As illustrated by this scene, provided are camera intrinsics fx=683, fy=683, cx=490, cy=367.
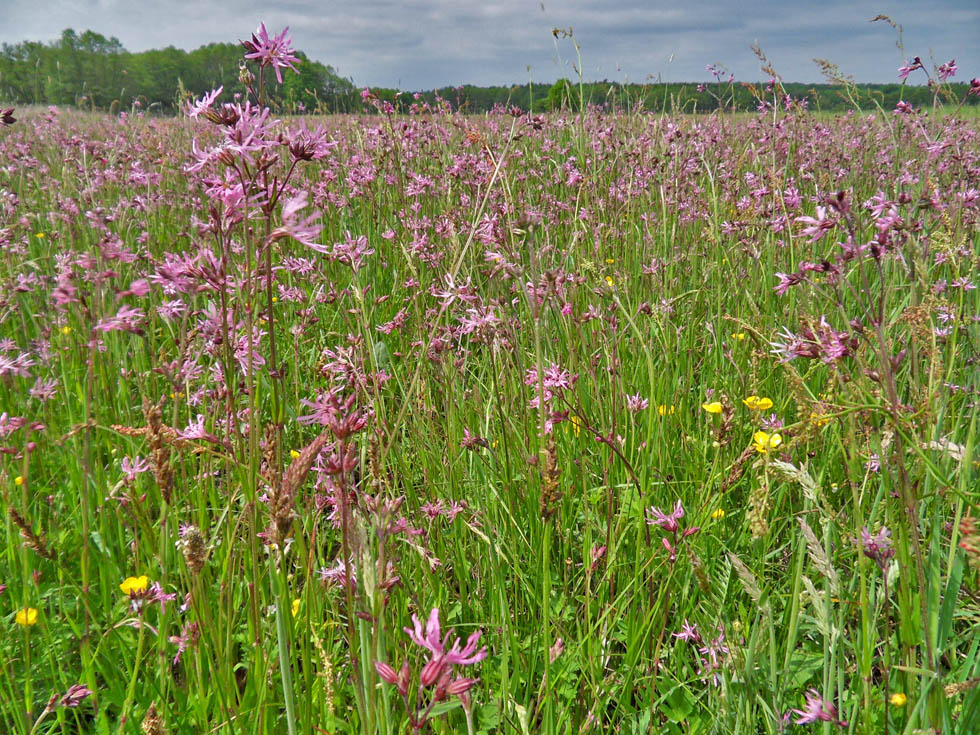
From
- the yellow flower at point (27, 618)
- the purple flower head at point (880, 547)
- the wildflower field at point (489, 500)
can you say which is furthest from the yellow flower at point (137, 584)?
the purple flower head at point (880, 547)

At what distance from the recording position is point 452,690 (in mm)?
646

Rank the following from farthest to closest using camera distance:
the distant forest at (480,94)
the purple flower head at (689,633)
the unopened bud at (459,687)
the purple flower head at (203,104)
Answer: the distant forest at (480,94), the purple flower head at (689,633), the purple flower head at (203,104), the unopened bud at (459,687)

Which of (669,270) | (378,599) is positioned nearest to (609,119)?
(669,270)

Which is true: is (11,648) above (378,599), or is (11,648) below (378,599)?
below

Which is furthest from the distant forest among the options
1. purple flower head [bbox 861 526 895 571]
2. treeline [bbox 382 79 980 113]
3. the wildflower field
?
purple flower head [bbox 861 526 895 571]

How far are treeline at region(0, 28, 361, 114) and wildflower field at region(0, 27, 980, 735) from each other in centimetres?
58

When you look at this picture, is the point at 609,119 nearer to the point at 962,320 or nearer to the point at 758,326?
the point at 758,326

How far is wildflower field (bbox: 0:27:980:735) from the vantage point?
0.95m

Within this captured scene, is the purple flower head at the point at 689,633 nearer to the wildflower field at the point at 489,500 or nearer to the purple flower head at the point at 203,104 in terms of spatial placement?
the wildflower field at the point at 489,500

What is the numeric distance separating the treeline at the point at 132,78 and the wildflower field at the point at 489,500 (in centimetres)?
58

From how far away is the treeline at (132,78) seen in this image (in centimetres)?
697

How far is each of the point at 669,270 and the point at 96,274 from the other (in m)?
2.32

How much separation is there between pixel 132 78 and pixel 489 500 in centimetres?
3707

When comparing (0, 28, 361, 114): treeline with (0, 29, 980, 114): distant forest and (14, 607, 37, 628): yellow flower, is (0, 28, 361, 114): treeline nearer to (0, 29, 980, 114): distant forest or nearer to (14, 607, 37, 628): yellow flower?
(0, 29, 980, 114): distant forest
